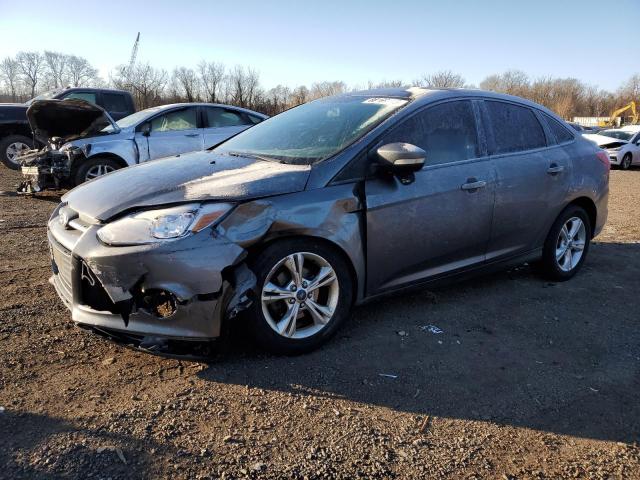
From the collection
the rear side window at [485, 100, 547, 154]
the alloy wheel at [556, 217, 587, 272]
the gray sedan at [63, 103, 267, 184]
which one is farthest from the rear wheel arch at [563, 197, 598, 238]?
the gray sedan at [63, 103, 267, 184]

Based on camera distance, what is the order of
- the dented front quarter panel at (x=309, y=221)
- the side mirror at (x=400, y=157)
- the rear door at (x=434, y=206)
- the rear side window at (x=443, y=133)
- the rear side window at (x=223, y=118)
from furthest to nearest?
the rear side window at (x=223, y=118)
the rear side window at (x=443, y=133)
the rear door at (x=434, y=206)
the side mirror at (x=400, y=157)
the dented front quarter panel at (x=309, y=221)

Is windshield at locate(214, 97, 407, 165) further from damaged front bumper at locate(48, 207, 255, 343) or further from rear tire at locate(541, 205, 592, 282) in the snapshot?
rear tire at locate(541, 205, 592, 282)

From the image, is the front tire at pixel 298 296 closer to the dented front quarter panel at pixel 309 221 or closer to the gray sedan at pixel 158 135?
the dented front quarter panel at pixel 309 221

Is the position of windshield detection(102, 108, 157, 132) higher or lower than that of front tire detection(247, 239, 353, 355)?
higher

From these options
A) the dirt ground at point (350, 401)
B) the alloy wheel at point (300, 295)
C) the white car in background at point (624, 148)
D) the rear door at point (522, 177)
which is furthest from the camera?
the white car in background at point (624, 148)

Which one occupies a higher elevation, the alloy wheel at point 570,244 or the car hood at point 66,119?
the car hood at point 66,119

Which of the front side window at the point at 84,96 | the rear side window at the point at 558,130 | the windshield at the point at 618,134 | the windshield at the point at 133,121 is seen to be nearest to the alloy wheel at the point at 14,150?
the front side window at the point at 84,96

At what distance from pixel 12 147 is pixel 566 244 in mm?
12057

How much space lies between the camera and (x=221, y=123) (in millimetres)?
9359

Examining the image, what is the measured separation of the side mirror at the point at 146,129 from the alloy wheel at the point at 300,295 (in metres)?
6.29

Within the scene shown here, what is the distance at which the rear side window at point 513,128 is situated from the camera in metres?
4.27

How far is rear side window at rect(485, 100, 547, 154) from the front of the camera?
14.0 feet

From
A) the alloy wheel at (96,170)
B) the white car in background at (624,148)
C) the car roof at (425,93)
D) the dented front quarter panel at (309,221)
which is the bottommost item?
the white car in background at (624,148)

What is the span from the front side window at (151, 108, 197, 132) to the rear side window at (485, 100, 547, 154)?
238 inches
